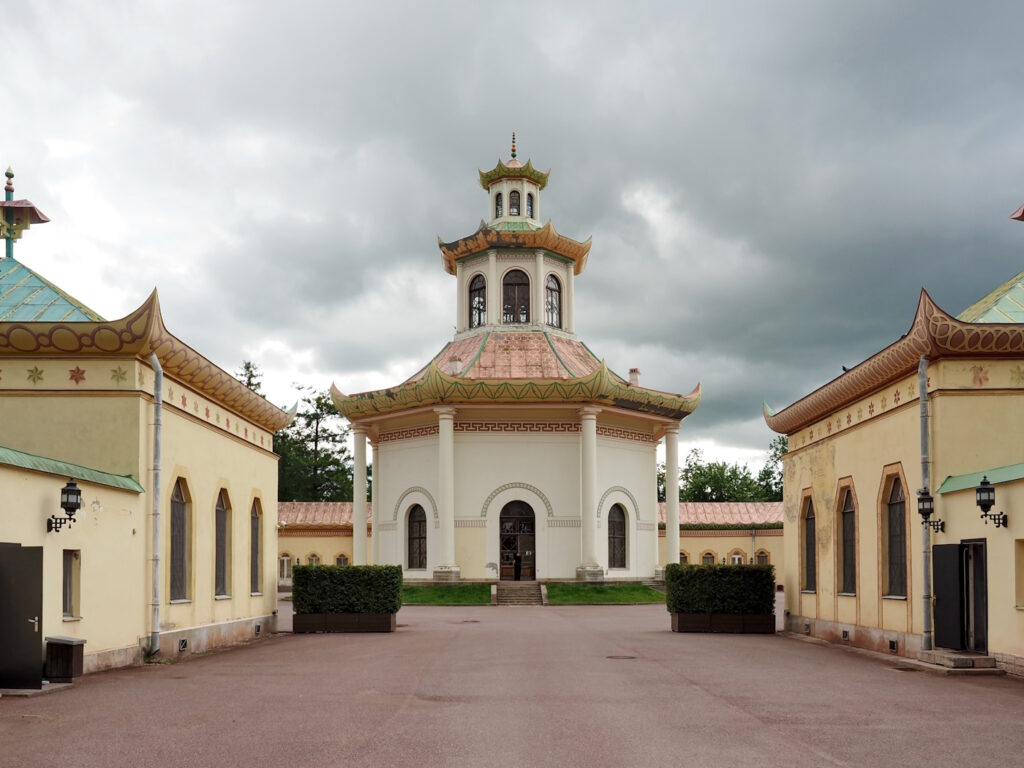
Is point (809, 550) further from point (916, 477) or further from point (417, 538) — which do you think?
point (417, 538)

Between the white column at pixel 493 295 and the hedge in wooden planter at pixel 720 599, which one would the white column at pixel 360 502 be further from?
the hedge in wooden planter at pixel 720 599

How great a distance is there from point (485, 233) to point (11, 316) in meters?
27.8

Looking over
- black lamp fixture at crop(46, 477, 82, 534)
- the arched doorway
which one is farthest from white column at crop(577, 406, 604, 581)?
black lamp fixture at crop(46, 477, 82, 534)

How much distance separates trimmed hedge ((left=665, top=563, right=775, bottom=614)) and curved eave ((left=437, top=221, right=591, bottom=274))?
22.2m

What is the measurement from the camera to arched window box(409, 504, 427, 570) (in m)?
40.2

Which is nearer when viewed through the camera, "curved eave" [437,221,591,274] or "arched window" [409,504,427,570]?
"arched window" [409,504,427,570]

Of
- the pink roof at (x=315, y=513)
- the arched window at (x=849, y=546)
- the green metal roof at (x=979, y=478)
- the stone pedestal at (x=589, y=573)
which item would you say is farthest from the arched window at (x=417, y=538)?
the green metal roof at (x=979, y=478)

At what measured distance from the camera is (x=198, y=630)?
18688 mm

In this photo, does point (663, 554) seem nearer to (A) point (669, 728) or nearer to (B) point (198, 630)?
(B) point (198, 630)

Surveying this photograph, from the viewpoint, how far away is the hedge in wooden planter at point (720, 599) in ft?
76.8

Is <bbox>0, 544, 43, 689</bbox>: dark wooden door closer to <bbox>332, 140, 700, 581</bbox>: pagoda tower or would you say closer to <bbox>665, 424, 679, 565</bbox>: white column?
<bbox>332, 140, 700, 581</bbox>: pagoda tower

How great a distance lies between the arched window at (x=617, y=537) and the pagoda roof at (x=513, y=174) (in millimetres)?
14382

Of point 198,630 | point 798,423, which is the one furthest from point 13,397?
point 798,423

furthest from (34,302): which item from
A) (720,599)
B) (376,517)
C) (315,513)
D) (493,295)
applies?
(315,513)
